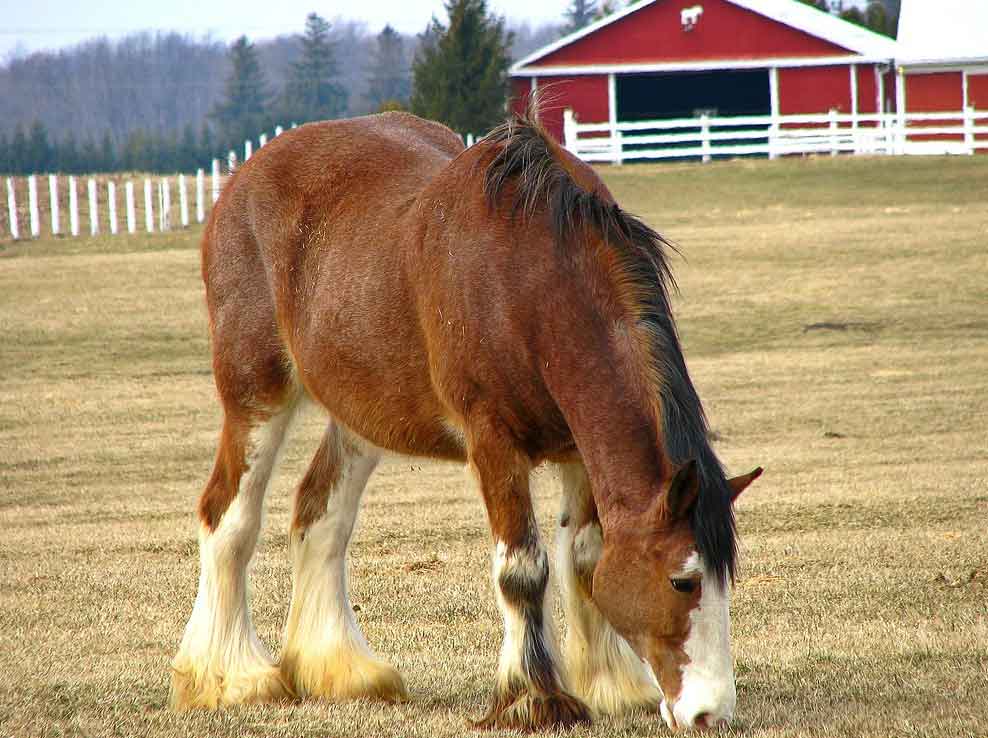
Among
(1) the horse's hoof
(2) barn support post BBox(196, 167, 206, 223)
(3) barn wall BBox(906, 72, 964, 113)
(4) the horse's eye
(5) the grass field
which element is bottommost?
(5) the grass field

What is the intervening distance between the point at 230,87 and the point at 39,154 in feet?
158

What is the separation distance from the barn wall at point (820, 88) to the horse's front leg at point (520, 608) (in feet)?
128

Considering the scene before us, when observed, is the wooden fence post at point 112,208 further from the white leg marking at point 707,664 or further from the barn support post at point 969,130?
the white leg marking at point 707,664

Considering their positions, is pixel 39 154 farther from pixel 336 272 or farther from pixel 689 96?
pixel 336 272

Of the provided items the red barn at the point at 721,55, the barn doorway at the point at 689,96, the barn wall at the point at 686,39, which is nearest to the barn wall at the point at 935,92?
the red barn at the point at 721,55

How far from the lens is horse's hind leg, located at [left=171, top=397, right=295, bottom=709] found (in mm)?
5590

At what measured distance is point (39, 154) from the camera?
60.8 m

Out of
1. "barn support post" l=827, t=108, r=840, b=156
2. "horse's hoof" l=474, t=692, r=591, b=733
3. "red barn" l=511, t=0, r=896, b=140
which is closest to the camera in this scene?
"horse's hoof" l=474, t=692, r=591, b=733

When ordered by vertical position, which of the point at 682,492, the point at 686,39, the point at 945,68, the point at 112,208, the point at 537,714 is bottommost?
the point at 537,714

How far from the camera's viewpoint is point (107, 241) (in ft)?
87.1

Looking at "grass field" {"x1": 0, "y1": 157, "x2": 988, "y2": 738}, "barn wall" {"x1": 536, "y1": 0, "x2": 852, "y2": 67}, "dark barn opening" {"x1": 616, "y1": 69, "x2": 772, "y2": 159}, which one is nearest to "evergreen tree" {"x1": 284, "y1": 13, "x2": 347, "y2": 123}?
"dark barn opening" {"x1": 616, "y1": 69, "x2": 772, "y2": 159}

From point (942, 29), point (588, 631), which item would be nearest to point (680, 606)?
point (588, 631)

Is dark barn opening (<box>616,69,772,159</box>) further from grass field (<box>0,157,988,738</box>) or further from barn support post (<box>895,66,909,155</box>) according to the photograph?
grass field (<box>0,157,988,738</box>)

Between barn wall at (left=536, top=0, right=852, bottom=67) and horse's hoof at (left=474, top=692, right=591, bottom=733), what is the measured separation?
39.0 m
